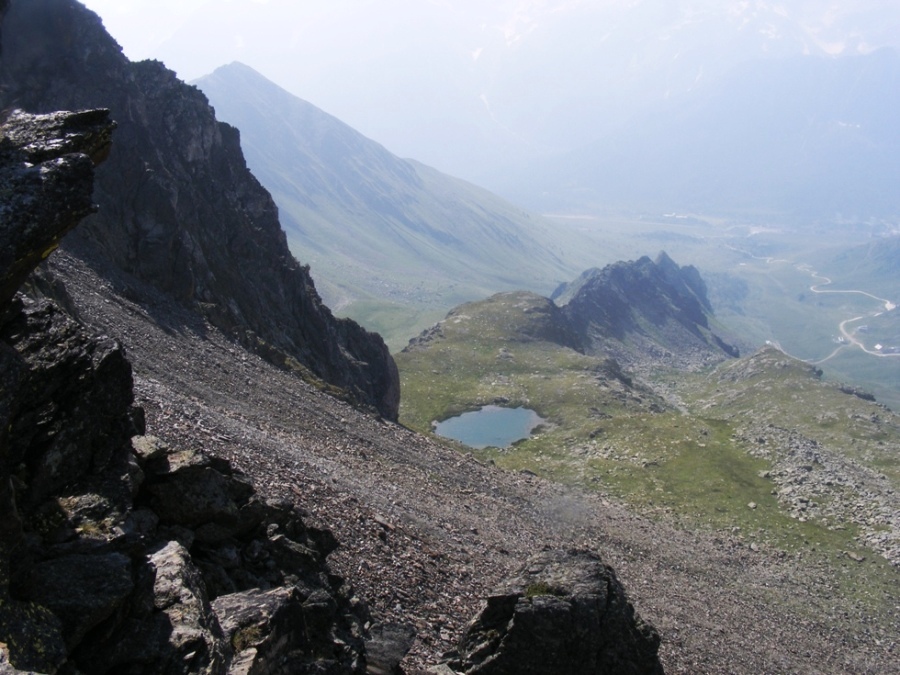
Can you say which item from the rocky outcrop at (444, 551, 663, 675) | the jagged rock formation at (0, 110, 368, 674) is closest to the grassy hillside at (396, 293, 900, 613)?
the rocky outcrop at (444, 551, 663, 675)

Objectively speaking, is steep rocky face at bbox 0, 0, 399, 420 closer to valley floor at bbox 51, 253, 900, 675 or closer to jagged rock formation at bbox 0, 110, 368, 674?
valley floor at bbox 51, 253, 900, 675

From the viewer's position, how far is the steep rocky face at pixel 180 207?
73.6 m

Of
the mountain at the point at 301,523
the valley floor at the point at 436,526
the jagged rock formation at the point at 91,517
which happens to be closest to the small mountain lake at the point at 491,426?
the mountain at the point at 301,523

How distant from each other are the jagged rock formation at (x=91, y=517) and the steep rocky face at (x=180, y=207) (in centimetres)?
5225

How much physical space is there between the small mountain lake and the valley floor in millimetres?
56453

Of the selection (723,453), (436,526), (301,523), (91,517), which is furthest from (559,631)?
(723,453)

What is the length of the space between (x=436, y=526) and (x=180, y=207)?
2079 inches

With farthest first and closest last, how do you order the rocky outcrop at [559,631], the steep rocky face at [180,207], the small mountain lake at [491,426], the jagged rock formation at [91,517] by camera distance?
the small mountain lake at [491,426], the steep rocky face at [180,207], the rocky outcrop at [559,631], the jagged rock formation at [91,517]

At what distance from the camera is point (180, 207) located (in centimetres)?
8112

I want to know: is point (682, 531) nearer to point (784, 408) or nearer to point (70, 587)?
point (70, 587)

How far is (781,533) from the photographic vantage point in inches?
3531

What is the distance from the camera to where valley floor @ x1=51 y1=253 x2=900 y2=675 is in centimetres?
3884

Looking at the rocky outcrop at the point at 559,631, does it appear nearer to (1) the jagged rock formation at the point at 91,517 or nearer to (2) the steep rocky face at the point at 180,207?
(1) the jagged rock formation at the point at 91,517

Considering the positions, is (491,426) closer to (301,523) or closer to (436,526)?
(436,526)
